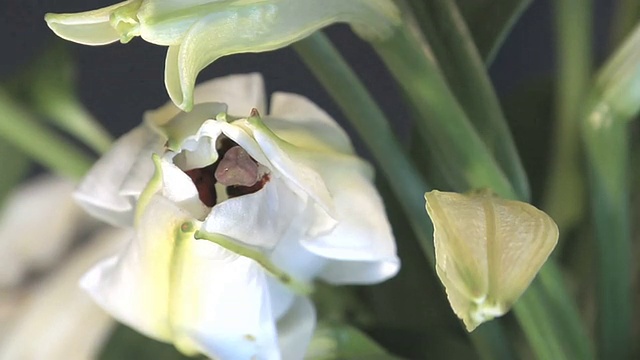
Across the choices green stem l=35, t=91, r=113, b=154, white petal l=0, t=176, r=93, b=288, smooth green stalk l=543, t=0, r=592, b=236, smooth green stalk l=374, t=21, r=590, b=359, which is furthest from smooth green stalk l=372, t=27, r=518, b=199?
white petal l=0, t=176, r=93, b=288

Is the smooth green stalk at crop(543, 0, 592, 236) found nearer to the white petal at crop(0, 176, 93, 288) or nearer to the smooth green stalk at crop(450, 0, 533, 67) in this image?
the smooth green stalk at crop(450, 0, 533, 67)

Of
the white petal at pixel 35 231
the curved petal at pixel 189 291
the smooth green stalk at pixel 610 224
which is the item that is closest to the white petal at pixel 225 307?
the curved petal at pixel 189 291

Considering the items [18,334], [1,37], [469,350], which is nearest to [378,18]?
[469,350]

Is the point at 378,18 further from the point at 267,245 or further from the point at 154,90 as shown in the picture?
the point at 154,90

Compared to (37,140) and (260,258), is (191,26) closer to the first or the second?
(260,258)

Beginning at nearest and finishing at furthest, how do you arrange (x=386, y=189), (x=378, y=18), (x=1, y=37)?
1. (x=378, y=18)
2. (x=386, y=189)
3. (x=1, y=37)

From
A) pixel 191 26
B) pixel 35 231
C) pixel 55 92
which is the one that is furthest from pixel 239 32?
pixel 35 231
